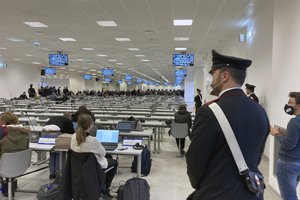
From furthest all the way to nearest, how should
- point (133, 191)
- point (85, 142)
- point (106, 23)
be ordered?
point (106, 23)
point (133, 191)
point (85, 142)

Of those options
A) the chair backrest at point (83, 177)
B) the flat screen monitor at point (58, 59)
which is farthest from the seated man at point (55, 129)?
the flat screen monitor at point (58, 59)

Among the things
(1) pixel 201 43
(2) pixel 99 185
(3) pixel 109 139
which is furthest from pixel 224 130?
(1) pixel 201 43

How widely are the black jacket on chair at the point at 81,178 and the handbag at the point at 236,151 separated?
88.5 inches

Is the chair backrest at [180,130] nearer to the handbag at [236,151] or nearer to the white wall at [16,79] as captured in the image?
the handbag at [236,151]

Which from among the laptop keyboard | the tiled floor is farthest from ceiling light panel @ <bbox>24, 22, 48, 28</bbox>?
the laptop keyboard

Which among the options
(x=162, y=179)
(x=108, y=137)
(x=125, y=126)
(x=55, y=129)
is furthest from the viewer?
(x=125, y=126)

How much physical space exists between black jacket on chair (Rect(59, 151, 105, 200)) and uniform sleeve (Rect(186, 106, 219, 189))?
2.06 metres

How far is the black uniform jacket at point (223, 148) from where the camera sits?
147cm

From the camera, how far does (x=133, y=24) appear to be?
8352 mm

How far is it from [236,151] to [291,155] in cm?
171

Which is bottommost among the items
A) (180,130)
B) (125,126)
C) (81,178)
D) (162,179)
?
(162,179)

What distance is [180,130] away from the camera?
6.96 m

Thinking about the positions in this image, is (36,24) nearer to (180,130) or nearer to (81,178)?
(180,130)

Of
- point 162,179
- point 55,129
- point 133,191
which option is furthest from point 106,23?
point 133,191
